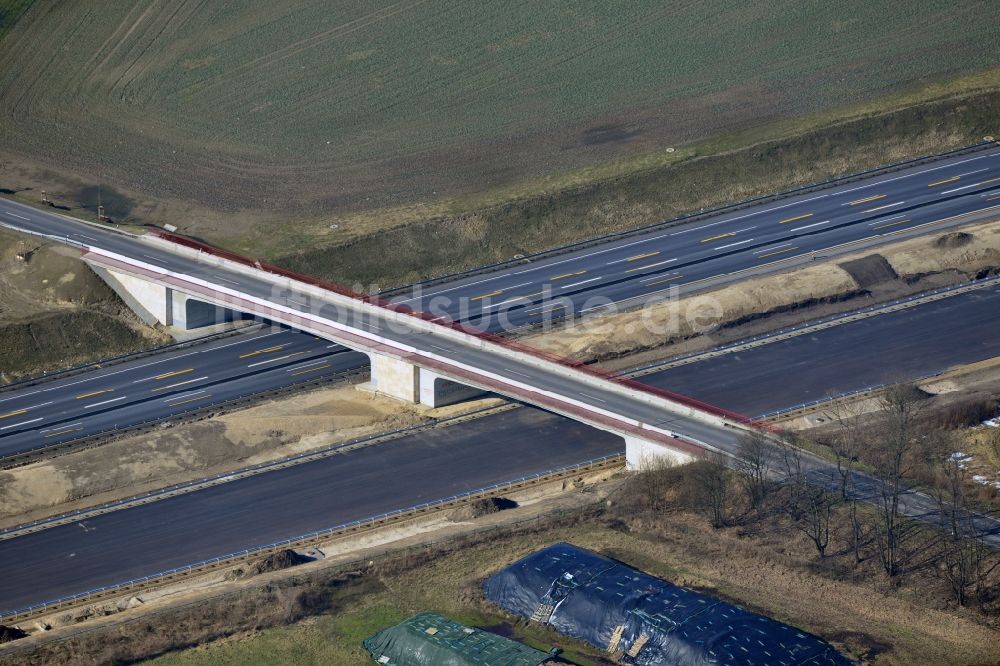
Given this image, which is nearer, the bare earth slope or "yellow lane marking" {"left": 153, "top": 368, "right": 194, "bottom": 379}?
"yellow lane marking" {"left": 153, "top": 368, "right": 194, "bottom": 379}

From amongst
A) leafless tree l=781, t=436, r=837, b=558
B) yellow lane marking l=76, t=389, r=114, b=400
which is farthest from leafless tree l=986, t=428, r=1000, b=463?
yellow lane marking l=76, t=389, r=114, b=400

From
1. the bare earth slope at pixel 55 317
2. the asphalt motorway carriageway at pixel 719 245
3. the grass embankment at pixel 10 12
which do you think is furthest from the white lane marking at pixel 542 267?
the grass embankment at pixel 10 12

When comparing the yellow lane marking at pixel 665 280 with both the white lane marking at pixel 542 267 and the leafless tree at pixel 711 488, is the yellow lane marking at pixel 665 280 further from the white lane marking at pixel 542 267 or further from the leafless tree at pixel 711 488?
the leafless tree at pixel 711 488

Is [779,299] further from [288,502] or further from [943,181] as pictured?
[288,502]

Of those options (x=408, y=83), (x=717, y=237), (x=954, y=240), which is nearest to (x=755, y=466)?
(x=717, y=237)

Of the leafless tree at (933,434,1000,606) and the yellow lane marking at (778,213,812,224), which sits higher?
the yellow lane marking at (778,213,812,224)

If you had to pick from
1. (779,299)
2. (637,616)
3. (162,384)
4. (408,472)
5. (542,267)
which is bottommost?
(637,616)

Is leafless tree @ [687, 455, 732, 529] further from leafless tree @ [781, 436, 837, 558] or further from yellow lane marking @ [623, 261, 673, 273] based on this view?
yellow lane marking @ [623, 261, 673, 273]
